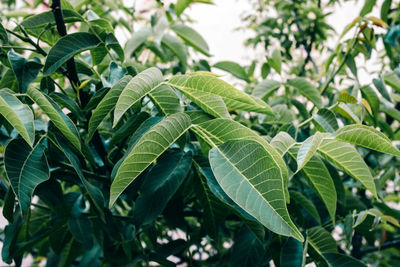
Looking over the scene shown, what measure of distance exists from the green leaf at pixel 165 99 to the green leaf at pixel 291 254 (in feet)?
0.96

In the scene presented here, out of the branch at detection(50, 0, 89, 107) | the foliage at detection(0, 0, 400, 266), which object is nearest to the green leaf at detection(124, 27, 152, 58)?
the foliage at detection(0, 0, 400, 266)

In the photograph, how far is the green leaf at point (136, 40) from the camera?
0.86m

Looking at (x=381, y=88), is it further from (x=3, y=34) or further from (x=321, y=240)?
(x=3, y=34)

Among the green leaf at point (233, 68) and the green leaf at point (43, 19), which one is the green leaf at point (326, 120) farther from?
the green leaf at point (43, 19)

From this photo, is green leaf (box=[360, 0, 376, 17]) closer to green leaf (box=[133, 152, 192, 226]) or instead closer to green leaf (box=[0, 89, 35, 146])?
green leaf (box=[133, 152, 192, 226])

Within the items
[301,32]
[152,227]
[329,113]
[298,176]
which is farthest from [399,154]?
[301,32]

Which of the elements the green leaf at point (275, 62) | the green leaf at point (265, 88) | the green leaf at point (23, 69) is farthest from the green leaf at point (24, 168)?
the green leaf at point (275, 62)

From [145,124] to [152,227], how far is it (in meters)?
0.25

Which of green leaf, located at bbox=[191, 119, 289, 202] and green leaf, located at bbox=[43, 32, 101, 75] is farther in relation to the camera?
green leaf, located at bbox=[43, 32, 101, 75]

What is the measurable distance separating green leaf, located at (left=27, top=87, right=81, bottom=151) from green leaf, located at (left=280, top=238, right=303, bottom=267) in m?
0.37

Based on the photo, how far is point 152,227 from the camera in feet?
2.20

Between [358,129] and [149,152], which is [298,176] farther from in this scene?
[149,152]

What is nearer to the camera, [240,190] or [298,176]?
[240,190]

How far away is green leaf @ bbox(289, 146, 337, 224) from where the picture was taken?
0.52m
